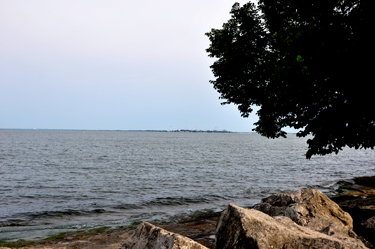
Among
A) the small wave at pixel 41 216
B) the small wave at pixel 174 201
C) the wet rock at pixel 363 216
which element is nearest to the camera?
the wet rock at pixel 363 216

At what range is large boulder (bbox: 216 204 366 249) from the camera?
4.27m

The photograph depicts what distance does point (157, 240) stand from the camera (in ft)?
14.7

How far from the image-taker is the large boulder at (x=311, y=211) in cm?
600

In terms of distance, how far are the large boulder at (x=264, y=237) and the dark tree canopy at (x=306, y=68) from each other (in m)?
5.81

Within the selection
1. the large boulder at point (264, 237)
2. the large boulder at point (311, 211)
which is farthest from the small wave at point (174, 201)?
the large boulder at point (264, 237)

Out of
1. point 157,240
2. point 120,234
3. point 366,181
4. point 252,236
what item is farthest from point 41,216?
point 366,181

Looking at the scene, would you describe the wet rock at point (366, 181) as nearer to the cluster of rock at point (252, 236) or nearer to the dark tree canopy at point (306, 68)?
the dark tree canopy at point (306, 68)

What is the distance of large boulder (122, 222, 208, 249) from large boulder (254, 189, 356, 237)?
318cm

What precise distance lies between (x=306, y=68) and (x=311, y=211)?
4480mm

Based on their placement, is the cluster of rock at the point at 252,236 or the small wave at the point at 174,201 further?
the small wave at the point at 174,201

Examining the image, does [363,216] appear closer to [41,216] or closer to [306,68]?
[306,68]

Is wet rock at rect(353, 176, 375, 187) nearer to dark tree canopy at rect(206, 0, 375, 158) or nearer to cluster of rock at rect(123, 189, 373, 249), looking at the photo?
dark tree canopy at rect(206, 0, 375, 158)

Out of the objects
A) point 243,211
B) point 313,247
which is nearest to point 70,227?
point 243,211

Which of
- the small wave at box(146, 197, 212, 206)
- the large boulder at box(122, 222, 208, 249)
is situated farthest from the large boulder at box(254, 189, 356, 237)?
the small wave at box(146, 197, 212, 206)
